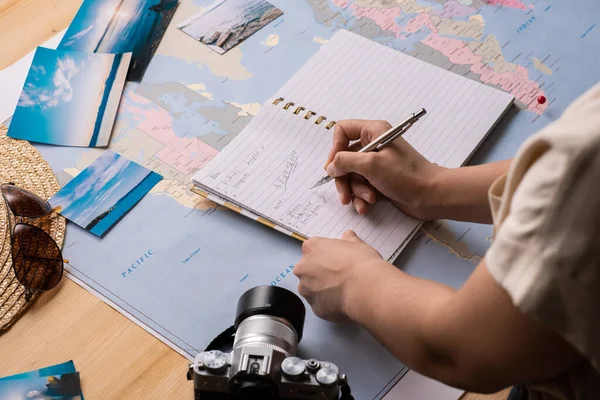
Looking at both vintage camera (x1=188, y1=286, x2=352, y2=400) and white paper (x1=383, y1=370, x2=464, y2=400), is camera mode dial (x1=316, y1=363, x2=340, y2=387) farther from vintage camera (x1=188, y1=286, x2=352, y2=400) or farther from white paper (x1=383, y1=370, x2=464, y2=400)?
white paper (x1=383, y1=370, x2=464, y2=400)

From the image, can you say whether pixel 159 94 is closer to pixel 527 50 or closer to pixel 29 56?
pixel 29 56

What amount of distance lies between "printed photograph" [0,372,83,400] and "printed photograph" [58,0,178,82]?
1.77 feet

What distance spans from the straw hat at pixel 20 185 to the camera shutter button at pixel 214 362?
301 mm

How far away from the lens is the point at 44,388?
803 millimetres

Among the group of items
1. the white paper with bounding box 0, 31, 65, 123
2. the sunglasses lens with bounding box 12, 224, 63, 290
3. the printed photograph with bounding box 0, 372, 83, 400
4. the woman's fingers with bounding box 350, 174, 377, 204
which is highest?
the woman's fingers with bounding box 350, 174, 377, 204

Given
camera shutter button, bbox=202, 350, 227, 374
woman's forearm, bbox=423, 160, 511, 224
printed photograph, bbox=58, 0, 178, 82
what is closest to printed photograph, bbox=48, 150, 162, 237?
printed photograph, bbox=58, 0, 178, 82

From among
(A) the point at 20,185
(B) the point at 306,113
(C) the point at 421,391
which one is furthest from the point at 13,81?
(C) the point at 421,391

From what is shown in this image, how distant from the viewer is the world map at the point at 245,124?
88cm

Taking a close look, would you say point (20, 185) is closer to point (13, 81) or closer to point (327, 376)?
point (13, 81)

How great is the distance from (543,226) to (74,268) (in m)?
0.65

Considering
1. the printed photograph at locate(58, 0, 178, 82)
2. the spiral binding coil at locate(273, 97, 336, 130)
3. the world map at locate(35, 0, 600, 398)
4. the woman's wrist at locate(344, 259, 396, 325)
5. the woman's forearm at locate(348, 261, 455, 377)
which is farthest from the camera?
the printed photograph at locate(58, 0, 178, 82)

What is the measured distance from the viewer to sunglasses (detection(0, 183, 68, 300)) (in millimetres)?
904

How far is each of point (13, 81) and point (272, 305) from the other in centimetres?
67

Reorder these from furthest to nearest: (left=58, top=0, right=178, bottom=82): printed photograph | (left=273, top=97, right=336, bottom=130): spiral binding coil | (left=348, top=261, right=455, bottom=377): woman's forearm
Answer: (left=58, top=0, right=178, bottom=82): printed photograph < (left=273, top=97, right=336, bottom=130): spiral binding coil < (left=348, top=261, right=455, bottom=377): woman's forearm
